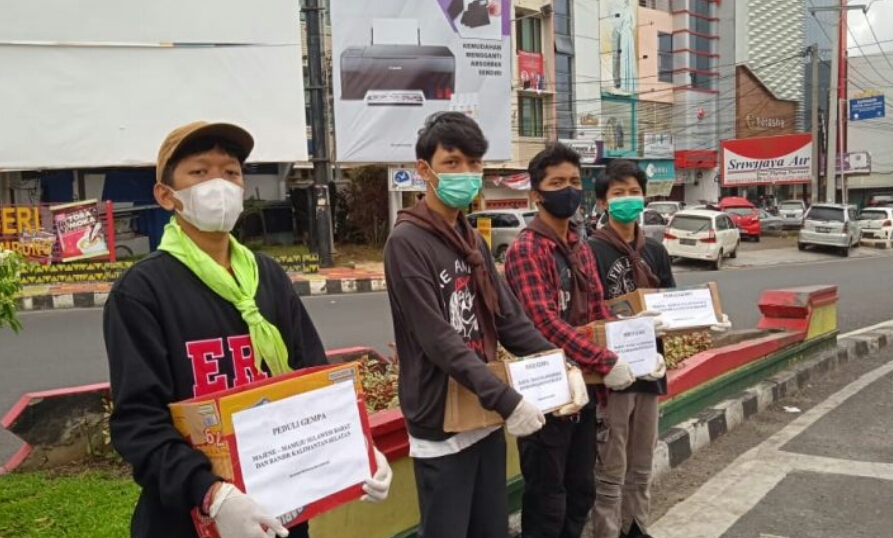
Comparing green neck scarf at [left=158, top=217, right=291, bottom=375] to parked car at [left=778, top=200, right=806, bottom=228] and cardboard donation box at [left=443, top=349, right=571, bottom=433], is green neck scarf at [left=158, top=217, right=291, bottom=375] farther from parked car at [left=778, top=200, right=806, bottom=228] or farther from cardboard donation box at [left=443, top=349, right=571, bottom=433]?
parked car at [left=778, top=200, right=806, bottom=228]

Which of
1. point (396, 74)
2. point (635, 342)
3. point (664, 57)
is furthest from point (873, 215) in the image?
point (635, 342)

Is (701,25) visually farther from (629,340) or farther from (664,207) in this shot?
(629,340)

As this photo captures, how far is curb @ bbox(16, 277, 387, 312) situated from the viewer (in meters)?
12.2

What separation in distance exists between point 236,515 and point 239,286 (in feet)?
1.78

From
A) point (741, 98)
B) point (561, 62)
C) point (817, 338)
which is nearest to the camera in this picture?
point (817, 338)

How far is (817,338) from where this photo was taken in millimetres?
6551

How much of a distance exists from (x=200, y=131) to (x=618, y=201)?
1.99m

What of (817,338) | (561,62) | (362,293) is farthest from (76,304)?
(561,62)

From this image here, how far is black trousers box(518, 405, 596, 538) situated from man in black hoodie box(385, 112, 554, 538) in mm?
341

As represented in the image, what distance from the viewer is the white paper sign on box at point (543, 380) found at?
2291 millimetres

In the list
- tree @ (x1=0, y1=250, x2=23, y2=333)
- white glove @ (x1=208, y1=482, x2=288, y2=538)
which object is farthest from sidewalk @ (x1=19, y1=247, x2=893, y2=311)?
white glove @ (x1=208, y1=482, x2=288, y2=538)

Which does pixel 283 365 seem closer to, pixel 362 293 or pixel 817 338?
pixel 817 338

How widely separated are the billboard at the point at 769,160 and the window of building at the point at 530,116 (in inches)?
327

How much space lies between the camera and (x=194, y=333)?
67.6 inches
